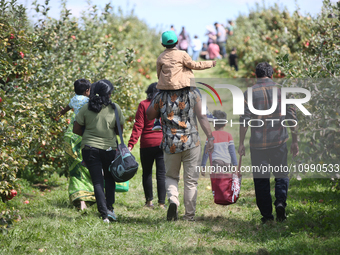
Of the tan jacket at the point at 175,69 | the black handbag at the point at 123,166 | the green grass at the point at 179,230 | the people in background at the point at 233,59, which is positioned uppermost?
the people in background at the point at 233,59

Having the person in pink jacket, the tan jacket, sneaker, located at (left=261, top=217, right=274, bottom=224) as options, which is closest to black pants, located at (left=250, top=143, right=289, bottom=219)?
sneaker, located at (left=261, top=217, right=274, bottom=224)

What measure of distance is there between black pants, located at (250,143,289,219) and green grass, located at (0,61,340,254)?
10.0 inches

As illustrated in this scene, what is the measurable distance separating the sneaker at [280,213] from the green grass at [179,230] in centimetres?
8

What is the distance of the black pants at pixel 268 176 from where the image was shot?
486cm

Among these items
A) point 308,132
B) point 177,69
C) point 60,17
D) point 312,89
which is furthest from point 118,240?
point 60,17

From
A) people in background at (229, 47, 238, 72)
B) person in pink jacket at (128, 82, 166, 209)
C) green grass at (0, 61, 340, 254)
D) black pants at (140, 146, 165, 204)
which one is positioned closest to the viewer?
green grass at (0, 61, 340, 254)

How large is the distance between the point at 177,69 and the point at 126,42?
14347 millimetres

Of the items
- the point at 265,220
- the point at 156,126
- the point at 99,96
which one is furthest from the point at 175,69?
the point at 265,220

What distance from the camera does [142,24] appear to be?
23703mm

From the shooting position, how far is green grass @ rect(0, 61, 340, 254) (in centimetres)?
418

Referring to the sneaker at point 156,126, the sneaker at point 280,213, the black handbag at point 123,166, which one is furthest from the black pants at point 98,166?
the sneaker at point 280,213

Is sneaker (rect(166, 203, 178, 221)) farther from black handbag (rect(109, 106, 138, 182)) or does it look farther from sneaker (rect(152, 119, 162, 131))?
sneaker (rect(152, 119, 162, 131))

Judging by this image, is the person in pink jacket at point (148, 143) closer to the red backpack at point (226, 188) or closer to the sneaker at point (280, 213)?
the red backpack at point (226, 188)

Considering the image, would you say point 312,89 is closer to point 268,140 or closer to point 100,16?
point 268,140
